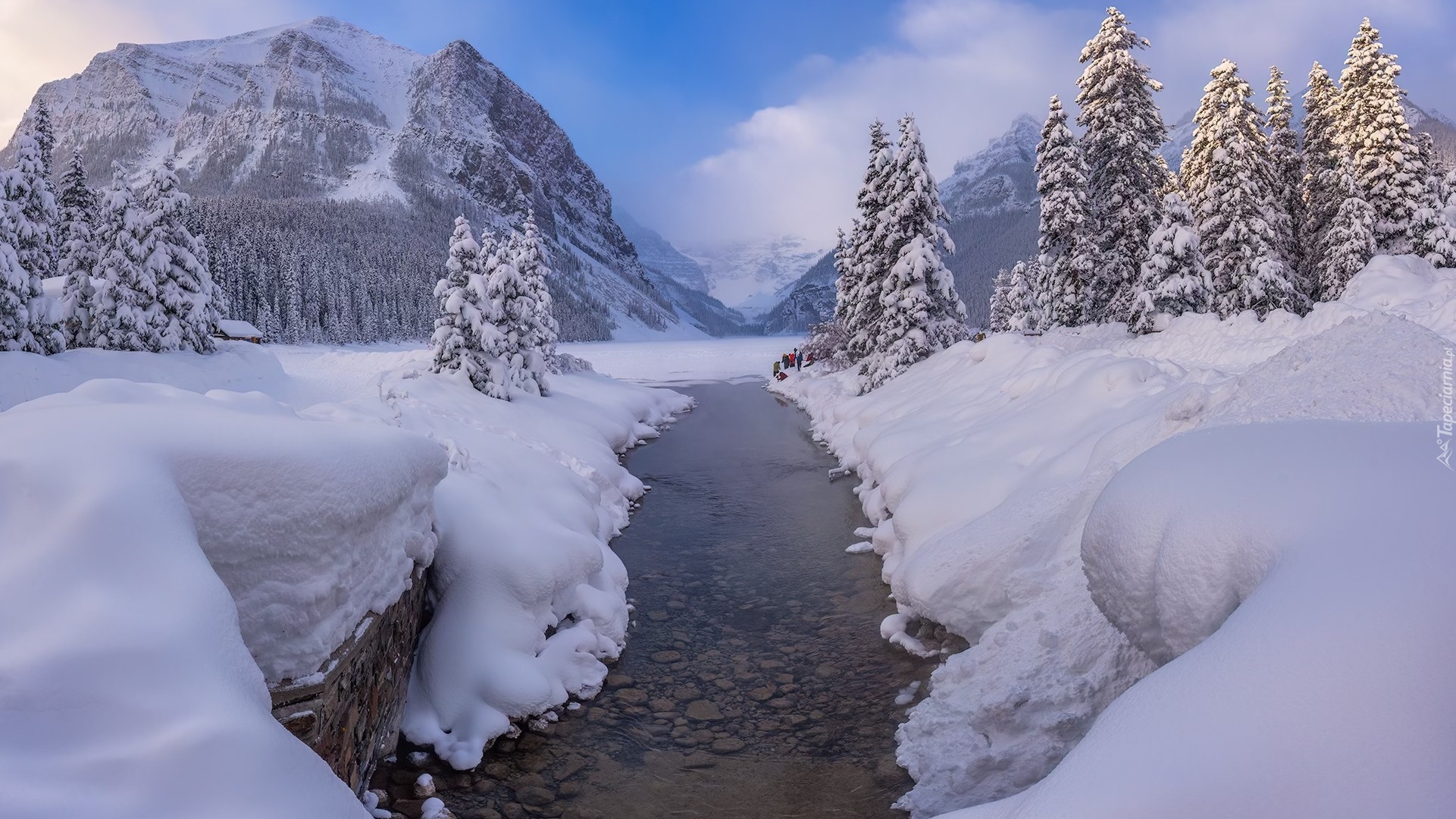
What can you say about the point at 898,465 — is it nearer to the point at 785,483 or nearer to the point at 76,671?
the point at 785,483

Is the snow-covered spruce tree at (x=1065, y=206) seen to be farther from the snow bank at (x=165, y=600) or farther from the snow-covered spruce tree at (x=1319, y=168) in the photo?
the snow bank at (x=165, y=600)

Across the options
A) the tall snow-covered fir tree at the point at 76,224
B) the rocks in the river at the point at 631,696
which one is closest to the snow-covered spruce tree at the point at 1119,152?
the rocks in the river at the point at 631,696

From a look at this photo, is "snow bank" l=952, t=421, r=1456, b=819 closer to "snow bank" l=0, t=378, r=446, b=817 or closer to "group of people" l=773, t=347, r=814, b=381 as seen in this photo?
"snow bank" l=0, t=378, r=446, b=817

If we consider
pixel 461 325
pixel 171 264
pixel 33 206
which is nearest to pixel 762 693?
pixel 461 325

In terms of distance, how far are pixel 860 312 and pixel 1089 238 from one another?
29.8 feet

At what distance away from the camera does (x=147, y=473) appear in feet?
12.8

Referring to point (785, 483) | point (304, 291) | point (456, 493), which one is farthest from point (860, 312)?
point (304, 291)

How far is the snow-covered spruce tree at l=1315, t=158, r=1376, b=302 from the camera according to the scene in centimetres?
2912

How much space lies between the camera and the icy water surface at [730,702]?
6266 mm

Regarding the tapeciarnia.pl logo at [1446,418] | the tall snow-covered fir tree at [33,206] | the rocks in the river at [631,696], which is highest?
the tall snow-covered fir tree at [33,206]

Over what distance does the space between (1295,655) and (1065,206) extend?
28327mm

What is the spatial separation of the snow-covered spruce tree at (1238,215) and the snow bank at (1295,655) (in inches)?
1057

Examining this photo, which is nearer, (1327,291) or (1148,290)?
(1148,290)

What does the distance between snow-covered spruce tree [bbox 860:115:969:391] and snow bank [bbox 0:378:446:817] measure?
23.3 m
